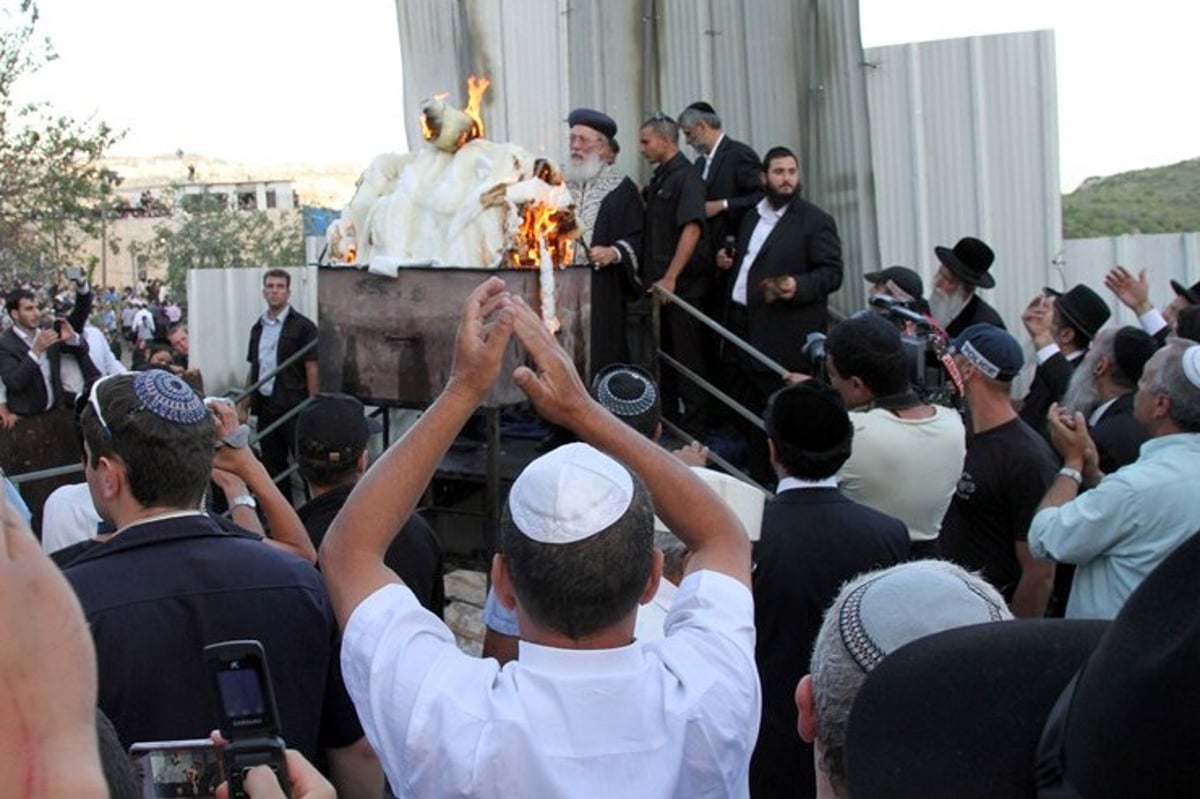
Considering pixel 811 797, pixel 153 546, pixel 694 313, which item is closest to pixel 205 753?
pixel 153 546

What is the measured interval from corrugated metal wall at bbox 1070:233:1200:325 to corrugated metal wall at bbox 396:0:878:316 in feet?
4.78

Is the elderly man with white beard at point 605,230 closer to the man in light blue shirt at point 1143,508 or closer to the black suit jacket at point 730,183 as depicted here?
the black suit jacket at point 730,183

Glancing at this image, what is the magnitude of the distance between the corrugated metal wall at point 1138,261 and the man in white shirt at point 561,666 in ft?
25.0

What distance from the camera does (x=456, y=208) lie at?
891cm

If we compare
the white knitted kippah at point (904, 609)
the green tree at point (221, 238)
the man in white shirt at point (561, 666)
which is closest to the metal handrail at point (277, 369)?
the man in white shirt at point (561, 666)

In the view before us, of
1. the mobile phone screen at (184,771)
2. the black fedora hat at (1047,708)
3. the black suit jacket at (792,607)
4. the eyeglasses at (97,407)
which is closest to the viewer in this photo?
the black fedora hat at (1047,708)

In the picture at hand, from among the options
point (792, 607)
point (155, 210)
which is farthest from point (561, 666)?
point (155, 210)

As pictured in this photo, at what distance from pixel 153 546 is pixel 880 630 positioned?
1.81m

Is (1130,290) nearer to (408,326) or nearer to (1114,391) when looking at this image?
(1114,391)

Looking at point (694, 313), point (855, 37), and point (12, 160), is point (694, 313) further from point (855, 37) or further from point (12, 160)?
point (12, 160)

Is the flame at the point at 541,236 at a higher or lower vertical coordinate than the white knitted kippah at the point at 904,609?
higher

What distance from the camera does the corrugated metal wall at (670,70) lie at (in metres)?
10.2

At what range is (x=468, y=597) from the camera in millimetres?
8188

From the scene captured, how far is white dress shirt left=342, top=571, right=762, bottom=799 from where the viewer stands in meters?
2.16
